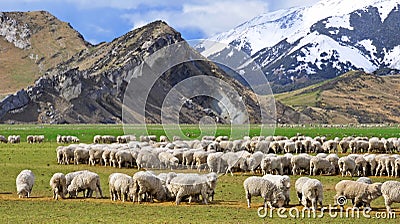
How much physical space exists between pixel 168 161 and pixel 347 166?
38.9 ft

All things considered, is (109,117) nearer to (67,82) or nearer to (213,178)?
(67,82)

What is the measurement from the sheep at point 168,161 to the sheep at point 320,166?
9025mm

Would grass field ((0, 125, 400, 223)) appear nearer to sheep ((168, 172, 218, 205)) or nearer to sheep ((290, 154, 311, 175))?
sheep ((168, 172, 218, 205))

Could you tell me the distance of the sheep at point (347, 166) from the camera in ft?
127

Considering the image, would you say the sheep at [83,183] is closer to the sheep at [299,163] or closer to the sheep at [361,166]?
the sheep at [299,163]

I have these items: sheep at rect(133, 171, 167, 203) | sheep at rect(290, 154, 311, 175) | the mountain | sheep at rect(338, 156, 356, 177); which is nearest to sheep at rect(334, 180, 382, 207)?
sheep at rect(133, 171, 167, 203)

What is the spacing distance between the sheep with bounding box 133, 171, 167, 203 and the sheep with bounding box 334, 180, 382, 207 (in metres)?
7.99

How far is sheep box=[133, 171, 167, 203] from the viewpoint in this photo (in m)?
26.5

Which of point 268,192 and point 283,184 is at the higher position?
point 283,184

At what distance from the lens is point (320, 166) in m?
39.0

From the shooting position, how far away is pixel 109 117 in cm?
17688

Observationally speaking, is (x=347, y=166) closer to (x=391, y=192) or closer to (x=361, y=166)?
(x=361, y=166)

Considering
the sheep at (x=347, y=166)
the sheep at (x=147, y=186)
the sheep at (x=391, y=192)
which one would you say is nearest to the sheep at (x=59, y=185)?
the sheep at (x=147, y=186)

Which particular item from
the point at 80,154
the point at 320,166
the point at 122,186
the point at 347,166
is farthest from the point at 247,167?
the point at 122,186
